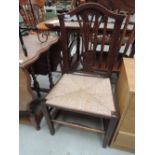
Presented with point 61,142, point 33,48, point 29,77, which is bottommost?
point 61,142

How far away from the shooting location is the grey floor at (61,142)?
1220 millimetres

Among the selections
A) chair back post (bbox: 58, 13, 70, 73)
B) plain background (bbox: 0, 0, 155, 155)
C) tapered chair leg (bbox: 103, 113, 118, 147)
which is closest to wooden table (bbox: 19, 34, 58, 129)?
chair back post (bbox: 58, 13, 70, 73)

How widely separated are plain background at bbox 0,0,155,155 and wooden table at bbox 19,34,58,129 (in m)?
0.34

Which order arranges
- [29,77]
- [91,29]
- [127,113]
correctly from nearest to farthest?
[127,113]
[29,77]
[91,29]
